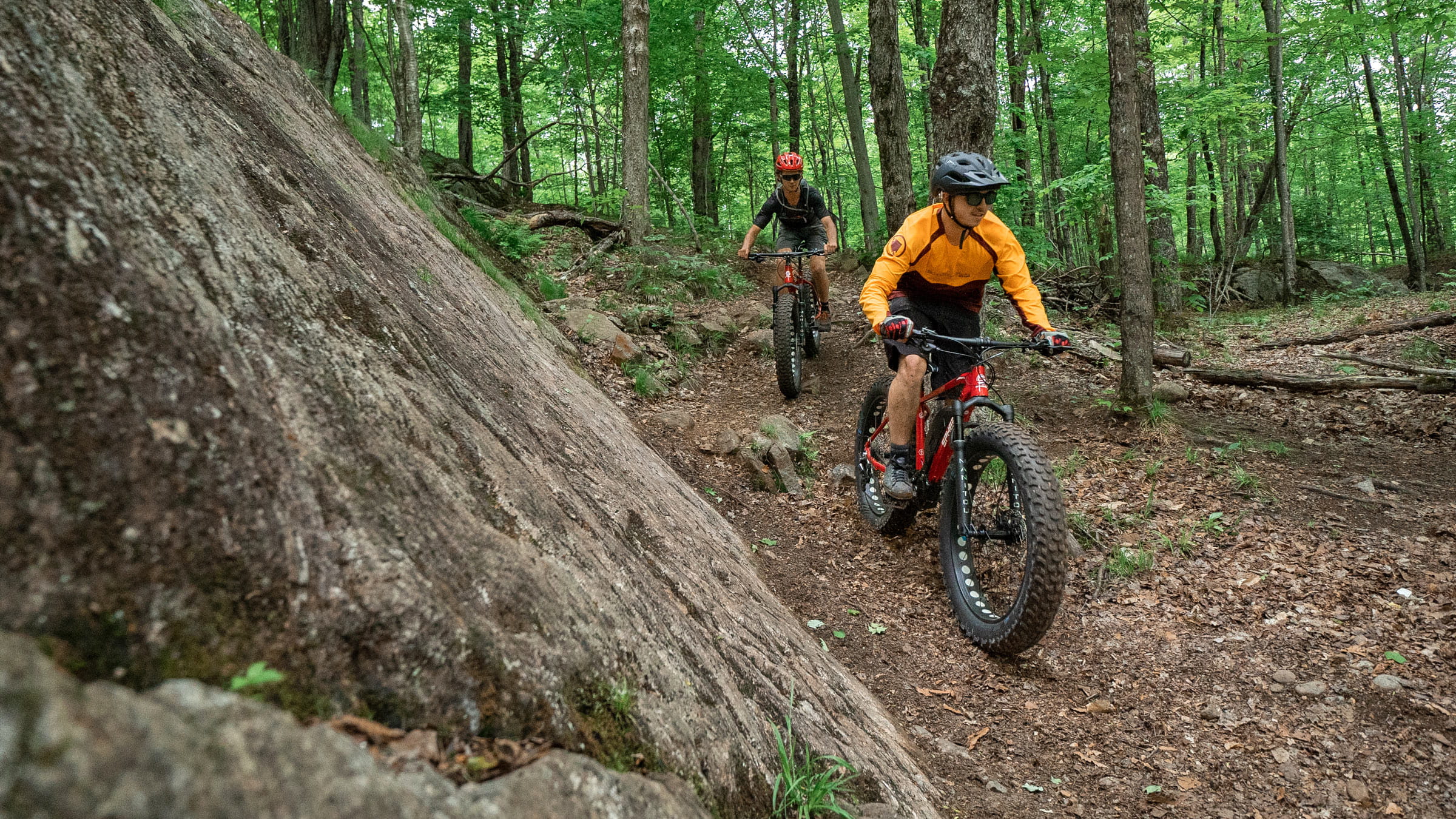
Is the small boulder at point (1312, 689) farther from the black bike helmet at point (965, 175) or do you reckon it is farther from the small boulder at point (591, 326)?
the small boulder at point (591, 326)

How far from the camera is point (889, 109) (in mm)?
10375

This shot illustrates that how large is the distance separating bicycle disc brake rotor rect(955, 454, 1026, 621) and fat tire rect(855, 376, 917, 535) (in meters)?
0.69

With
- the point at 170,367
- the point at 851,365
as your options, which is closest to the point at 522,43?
the point at 851,365

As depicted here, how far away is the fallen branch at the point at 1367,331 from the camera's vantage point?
984 centimetres

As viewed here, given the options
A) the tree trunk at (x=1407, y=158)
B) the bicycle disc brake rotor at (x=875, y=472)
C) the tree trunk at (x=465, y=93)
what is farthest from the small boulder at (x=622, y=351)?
the tree trunk at (x=1407, y=158)

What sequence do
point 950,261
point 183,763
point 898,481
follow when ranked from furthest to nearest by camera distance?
point 898,481 → point 950,261 → point 183,763

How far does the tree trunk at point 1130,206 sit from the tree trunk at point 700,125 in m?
13.1

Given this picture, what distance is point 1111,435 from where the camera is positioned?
266 inches

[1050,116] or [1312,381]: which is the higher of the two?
[1050,116]

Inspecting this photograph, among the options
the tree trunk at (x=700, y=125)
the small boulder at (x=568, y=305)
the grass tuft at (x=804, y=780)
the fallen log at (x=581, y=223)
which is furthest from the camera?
the tree trunk at (x=700, y=125)

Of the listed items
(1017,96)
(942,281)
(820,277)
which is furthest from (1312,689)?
(1017,96)

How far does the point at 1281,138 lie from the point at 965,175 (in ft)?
54.4

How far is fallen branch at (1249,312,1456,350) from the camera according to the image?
9.84 metres

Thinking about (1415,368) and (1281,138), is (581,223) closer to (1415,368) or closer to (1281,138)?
(1415,368)
